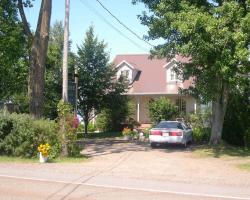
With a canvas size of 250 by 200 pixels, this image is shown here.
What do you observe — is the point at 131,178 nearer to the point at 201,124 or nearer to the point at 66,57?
the point at 66,57

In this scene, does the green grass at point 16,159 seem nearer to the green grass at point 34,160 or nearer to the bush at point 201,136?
the green grass at point 34,160

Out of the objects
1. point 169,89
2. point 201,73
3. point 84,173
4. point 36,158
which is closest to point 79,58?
point 169,89

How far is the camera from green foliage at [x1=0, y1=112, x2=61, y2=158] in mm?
19391

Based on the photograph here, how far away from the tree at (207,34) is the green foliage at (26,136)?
622 centimetres

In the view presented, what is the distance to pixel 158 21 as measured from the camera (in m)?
21.6

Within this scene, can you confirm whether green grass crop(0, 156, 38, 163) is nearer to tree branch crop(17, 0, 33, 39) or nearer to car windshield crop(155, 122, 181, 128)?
car windshield crop(155, 122, 181, 128)

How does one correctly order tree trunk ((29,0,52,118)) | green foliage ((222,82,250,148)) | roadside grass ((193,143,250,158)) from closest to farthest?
roadside grass ((193,143,250,158)) < tree trunk ((29,0,52,118)) < green foliage ((222,82,250,148))

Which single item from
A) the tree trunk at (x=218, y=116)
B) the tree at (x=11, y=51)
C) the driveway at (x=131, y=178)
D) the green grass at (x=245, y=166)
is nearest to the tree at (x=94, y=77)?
the tree at (x=11, y=51)

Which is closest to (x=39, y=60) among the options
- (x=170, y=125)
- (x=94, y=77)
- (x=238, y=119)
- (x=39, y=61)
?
(x=39, y=61)

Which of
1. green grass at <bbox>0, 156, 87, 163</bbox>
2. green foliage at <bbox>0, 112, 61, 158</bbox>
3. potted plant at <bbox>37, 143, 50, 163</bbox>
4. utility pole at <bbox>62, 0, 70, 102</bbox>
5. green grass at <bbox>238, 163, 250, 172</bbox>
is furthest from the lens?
utility pole at <bbox>62, 0, 70, 102</bbox>

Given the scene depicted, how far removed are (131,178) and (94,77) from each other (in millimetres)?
22108

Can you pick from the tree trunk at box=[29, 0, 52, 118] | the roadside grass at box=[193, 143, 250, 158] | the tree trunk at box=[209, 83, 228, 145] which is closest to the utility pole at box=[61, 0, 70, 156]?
the tree trunk at box=[29, 0, 52, 118]

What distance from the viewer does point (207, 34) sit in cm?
1906

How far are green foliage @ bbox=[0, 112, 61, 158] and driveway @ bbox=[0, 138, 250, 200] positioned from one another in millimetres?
1789
